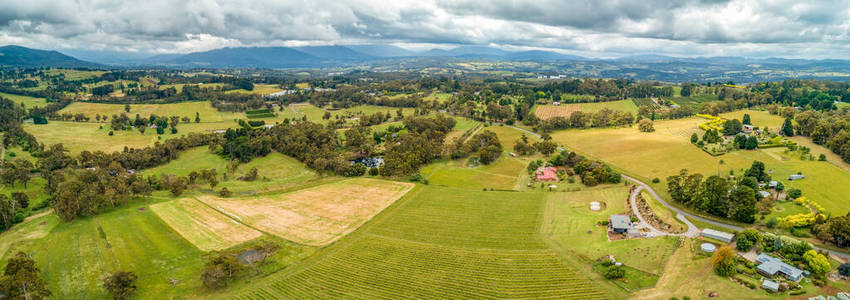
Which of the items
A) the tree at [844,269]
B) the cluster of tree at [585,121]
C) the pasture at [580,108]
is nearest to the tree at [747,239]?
the tree at [844,269]

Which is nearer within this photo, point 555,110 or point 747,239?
point 747,239

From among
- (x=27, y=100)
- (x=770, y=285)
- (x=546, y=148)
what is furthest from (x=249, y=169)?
(x=27, y=100)

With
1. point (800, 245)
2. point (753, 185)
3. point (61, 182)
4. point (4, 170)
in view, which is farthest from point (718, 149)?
point (4, 170)

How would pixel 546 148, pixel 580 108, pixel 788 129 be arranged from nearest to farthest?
pixel 546 148, pixel 788 129, pixel 580 108

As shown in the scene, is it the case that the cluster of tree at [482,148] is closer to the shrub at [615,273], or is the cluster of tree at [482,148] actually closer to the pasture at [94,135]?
the shrub at [615,273]

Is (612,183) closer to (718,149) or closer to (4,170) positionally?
(718,149)

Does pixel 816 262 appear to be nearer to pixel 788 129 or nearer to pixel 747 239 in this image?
pixel 747 239
